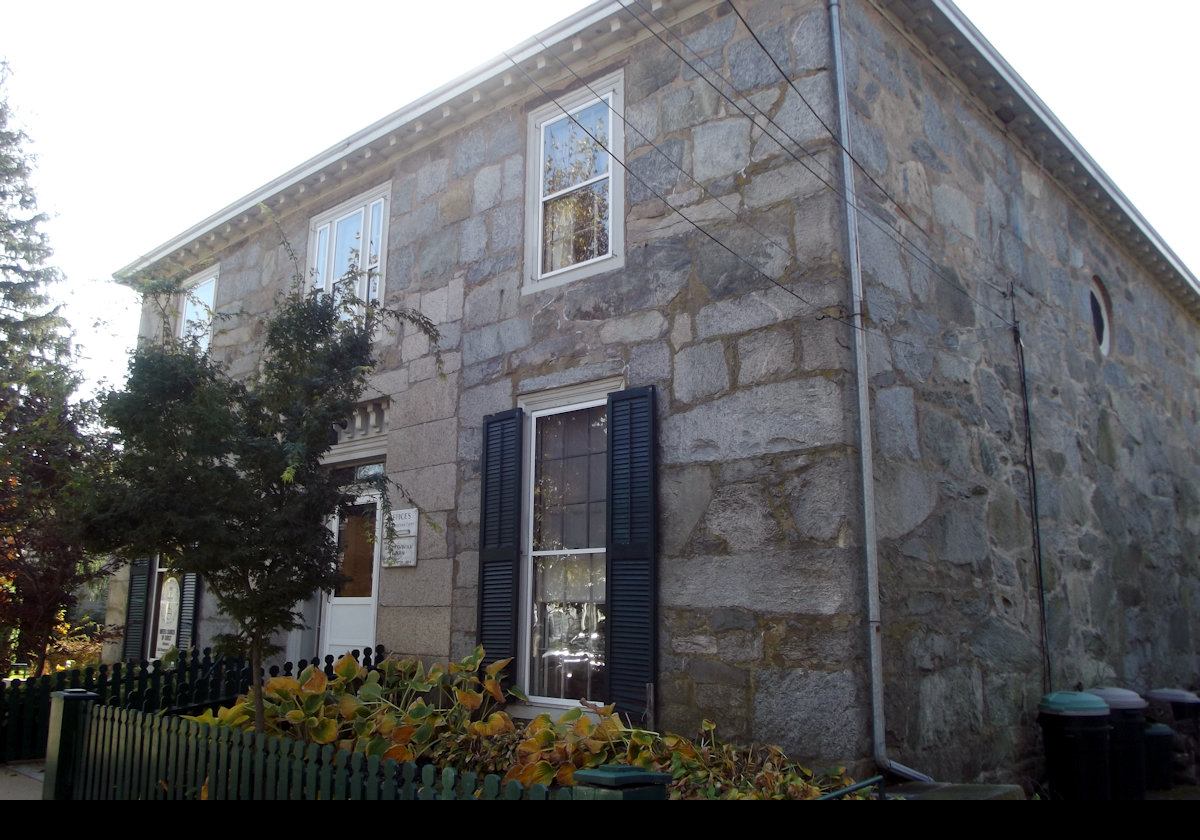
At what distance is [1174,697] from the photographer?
851 centimetres

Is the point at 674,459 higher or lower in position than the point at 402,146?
lower

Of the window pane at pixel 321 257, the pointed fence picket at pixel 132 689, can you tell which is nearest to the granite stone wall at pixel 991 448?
the pointed fence picket at pixel 132 689

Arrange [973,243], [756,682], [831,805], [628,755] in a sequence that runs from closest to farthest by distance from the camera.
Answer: [831,805] < [628,755] < [756,682] < [973,243]

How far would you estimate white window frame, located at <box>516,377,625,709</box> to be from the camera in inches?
281

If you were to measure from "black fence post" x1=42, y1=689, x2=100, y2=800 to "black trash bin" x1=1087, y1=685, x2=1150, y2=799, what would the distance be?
760cm

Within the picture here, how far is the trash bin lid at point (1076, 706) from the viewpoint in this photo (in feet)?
22.6

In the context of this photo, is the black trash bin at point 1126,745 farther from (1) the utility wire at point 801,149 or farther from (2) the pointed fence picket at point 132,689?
Result: (2) the pointed fence picket at point 132,689

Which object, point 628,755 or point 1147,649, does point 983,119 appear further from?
point 628,755

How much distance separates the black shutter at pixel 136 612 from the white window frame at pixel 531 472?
708 cm

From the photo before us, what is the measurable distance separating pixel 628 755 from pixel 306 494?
286 centimetres

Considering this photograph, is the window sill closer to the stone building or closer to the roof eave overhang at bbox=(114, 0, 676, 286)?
the stone building

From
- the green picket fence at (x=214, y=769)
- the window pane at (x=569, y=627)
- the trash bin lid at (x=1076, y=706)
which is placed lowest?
the green picket fence at (x=214, y=769)

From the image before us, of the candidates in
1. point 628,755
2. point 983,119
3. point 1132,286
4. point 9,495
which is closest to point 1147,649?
point 1132,286

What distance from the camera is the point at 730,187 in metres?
6.68
